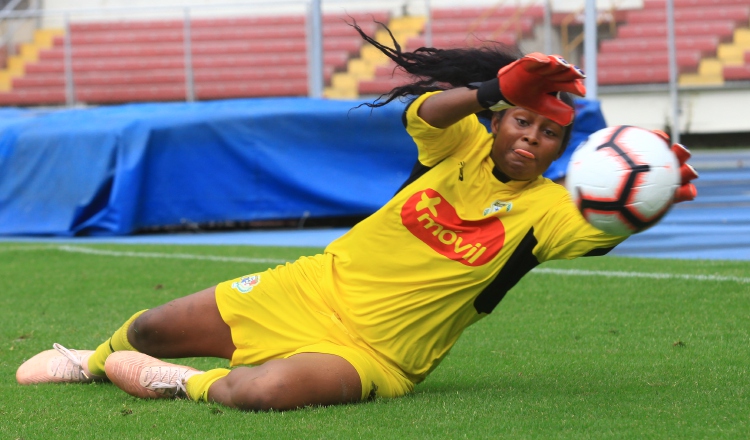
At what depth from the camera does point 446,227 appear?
11.9ft

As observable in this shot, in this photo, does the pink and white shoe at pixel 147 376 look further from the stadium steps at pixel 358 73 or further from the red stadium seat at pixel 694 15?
the red stadium seat at pixel 694 15

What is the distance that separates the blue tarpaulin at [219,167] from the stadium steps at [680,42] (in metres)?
8.36

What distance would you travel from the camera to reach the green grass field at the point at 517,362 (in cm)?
319

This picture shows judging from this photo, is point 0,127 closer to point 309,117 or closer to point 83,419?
point 309,117

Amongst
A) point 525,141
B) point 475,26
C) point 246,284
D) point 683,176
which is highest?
→ point 475,26

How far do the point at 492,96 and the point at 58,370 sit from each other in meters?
2.23

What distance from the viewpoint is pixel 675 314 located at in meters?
5.40

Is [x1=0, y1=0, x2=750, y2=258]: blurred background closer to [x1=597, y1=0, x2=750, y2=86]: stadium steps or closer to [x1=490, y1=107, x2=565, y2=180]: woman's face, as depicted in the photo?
[x1=597, y1=0, x2=750, y2=86]: stadium steps

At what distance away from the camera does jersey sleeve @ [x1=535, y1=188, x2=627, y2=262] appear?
11.3 feet

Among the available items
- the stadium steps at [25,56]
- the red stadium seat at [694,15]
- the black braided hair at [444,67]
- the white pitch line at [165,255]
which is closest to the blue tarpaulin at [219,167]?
the white pitch line at [165,255]

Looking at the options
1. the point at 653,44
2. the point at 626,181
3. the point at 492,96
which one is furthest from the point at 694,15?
the point at 492,96

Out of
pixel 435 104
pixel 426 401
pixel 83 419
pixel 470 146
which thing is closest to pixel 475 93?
pixel 435 104

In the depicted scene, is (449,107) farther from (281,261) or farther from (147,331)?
(281,261)

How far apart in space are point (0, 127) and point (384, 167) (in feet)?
14.2
